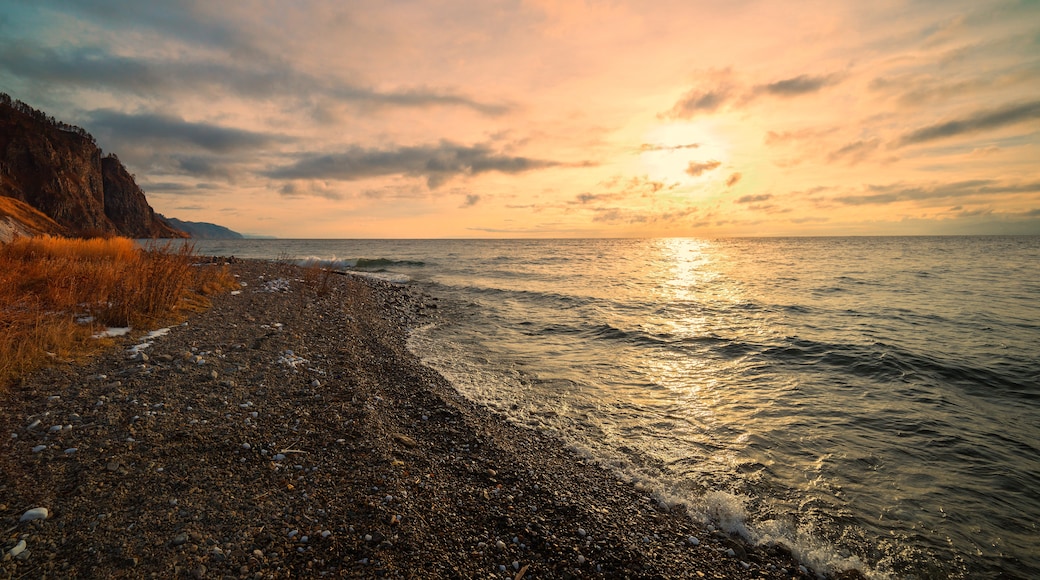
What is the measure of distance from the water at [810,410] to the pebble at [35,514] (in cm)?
685

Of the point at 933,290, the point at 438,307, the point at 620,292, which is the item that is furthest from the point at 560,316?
A: the point at 933,290

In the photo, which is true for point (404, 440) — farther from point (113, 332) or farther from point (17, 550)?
point (113, 332)

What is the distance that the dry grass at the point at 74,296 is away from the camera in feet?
24.9

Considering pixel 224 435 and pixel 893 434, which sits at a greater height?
pixel 224 435

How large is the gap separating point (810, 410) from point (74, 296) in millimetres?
18411

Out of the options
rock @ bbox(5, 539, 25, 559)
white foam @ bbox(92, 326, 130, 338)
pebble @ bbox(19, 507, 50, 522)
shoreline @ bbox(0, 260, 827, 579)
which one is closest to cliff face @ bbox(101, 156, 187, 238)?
white foam @ bbox(92, 326, 130, 338)

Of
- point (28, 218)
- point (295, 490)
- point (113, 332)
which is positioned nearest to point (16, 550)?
point (295, 490)

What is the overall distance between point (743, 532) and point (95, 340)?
41.1 feet

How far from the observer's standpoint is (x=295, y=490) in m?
5.13

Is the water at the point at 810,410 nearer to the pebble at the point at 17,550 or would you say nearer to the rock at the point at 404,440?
the rock at the point at 404,440

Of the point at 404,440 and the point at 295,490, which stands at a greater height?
the point at 295,490

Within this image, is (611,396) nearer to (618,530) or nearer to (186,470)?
(618,530)

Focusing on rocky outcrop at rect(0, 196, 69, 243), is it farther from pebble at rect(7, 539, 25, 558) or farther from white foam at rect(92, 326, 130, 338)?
pebble at rect(7, 539, 25, 558)

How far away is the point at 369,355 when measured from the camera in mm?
11945
